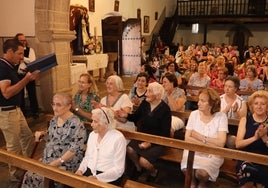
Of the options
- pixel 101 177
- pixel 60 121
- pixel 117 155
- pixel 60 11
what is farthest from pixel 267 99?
pixel 60 11

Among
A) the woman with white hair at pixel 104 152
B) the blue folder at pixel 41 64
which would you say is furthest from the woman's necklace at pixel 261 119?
the blue folder at pixel 41 64

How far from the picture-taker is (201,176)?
2.90 meters

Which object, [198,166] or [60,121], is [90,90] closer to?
[60,121]

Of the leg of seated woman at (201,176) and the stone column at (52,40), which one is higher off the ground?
the stone column at (52,40)

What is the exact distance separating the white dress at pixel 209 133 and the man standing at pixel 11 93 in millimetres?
1695

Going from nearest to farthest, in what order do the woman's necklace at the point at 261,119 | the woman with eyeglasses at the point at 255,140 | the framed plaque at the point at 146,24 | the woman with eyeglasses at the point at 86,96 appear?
the woman with eyeglasses at the point at 255,140, the woman's necklace at the point at 261,119, the woman with eyeglasses at the point at 86,96, the framed plaque at the point at 146,24

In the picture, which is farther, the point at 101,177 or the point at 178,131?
the point at 178,131

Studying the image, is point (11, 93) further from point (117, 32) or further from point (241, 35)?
point (241, 35)

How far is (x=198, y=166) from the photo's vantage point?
292 cm

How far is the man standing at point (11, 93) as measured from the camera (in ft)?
10.4

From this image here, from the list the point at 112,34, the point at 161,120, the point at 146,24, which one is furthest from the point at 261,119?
the point at 146,24

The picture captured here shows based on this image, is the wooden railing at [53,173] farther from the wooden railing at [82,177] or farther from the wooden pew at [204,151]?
the wooden pew at [204,151]

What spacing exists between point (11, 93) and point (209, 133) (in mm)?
1912

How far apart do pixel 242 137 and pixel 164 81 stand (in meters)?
1.59
